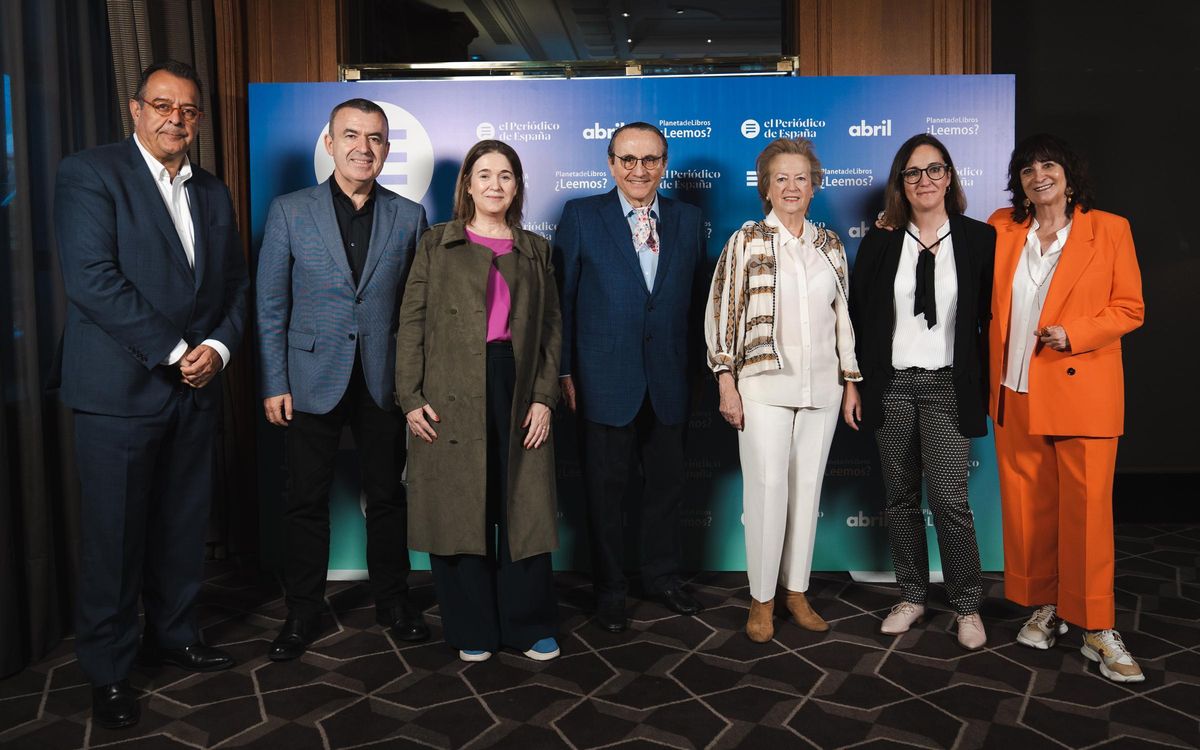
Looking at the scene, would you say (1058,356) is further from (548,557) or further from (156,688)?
(156,688)

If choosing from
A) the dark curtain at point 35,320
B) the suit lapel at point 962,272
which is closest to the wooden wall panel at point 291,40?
the dark curtain at point 35,320

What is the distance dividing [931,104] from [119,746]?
3.79 m

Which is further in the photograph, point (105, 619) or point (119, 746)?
point (105, 619)

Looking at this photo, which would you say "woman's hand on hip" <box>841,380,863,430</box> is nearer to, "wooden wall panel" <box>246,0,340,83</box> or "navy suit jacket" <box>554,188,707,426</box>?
"navy suit jacket" <box>554,188,707,426</box>

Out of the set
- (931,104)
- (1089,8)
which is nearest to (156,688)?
(931,104)

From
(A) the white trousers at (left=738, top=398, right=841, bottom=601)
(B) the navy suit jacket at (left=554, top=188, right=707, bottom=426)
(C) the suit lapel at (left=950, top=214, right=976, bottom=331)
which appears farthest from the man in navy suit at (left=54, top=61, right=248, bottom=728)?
(C) the suit lapel at (left=950, top=214, right=976, bottom=331)

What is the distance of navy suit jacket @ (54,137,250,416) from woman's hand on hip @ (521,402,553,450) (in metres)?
1.10

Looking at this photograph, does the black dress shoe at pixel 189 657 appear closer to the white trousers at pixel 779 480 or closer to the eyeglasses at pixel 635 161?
the white trousers at pixel 779 480

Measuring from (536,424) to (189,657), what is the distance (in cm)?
140

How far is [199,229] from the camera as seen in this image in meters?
2.80

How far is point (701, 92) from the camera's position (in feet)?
12.6

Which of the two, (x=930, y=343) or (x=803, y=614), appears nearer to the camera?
(x=930, y=343)

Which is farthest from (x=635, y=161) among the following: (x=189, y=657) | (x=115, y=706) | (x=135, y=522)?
(x=115, y=706)

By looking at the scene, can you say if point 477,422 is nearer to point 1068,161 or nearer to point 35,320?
point 35,320
